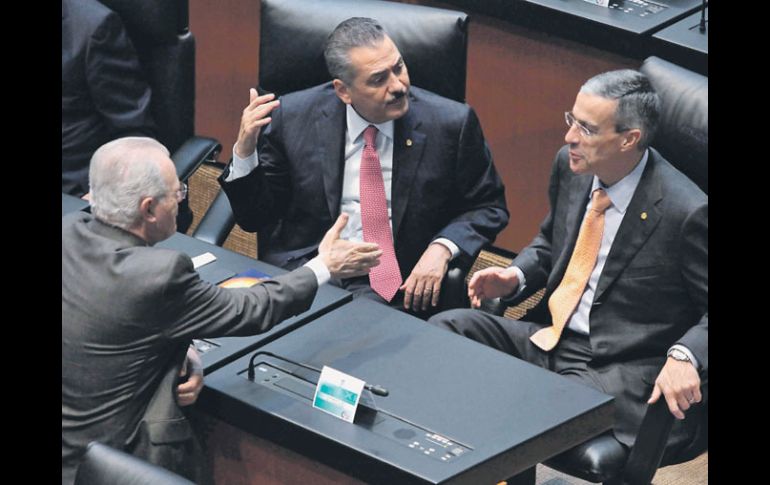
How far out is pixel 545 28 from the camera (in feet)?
12.5

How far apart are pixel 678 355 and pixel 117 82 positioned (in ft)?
6.13

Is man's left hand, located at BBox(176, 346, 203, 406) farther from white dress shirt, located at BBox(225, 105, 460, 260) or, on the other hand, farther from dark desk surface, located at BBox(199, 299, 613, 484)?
white dress shirt, located at BBox(225, 105, 460, 260)

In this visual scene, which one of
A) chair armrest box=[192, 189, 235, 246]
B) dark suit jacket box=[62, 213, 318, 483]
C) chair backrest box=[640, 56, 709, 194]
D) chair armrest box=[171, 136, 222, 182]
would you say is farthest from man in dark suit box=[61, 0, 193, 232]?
chair backrest box=[640, 56, 709, 194]

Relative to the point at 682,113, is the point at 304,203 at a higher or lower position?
lower

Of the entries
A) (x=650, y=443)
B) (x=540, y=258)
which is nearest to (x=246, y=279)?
(x=540, y=258)

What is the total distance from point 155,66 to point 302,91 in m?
0.56

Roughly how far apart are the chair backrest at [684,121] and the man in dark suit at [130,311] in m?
1.05

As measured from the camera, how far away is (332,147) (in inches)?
129

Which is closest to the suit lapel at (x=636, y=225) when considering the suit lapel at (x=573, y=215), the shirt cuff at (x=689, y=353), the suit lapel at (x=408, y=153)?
the suit lapel at (x=573, y=215)

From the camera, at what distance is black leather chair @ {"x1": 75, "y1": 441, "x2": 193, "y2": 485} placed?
6.60ft
